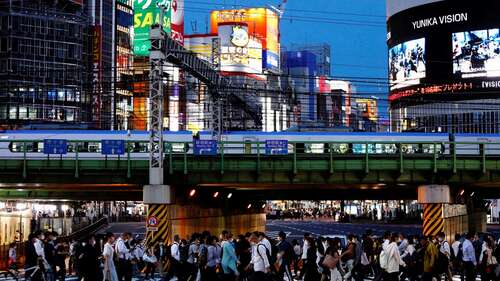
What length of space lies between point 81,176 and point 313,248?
68.3ft

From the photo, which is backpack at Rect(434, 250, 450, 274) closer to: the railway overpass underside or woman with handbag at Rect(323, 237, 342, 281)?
woman with handbag at Rect(323, 237, 342, 281)

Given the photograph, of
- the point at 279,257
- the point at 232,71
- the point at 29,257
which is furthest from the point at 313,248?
the point at 232,71

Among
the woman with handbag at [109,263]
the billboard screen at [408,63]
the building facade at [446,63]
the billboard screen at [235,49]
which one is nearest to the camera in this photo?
the woman with handbag at [109,263]

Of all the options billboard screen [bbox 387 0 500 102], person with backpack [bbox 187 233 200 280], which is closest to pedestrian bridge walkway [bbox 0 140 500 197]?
person with backpack [bbox 187 233 200 280]

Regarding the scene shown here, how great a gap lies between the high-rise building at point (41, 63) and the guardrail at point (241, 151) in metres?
59.2

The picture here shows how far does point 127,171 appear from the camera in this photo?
129 ft

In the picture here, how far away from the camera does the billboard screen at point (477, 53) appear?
95.4 m

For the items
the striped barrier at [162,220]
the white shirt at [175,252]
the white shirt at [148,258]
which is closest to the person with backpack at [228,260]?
the white shirt at [175,252]

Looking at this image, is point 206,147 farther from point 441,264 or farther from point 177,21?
point 177,21

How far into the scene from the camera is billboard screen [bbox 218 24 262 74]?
447 ft

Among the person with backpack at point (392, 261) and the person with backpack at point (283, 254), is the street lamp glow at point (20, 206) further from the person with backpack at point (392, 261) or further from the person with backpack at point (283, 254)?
the person with backpack at point (392, 261)

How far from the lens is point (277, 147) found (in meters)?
46.9

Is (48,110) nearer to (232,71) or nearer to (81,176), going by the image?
(232,71)

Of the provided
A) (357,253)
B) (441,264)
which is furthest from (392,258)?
(357,253)
